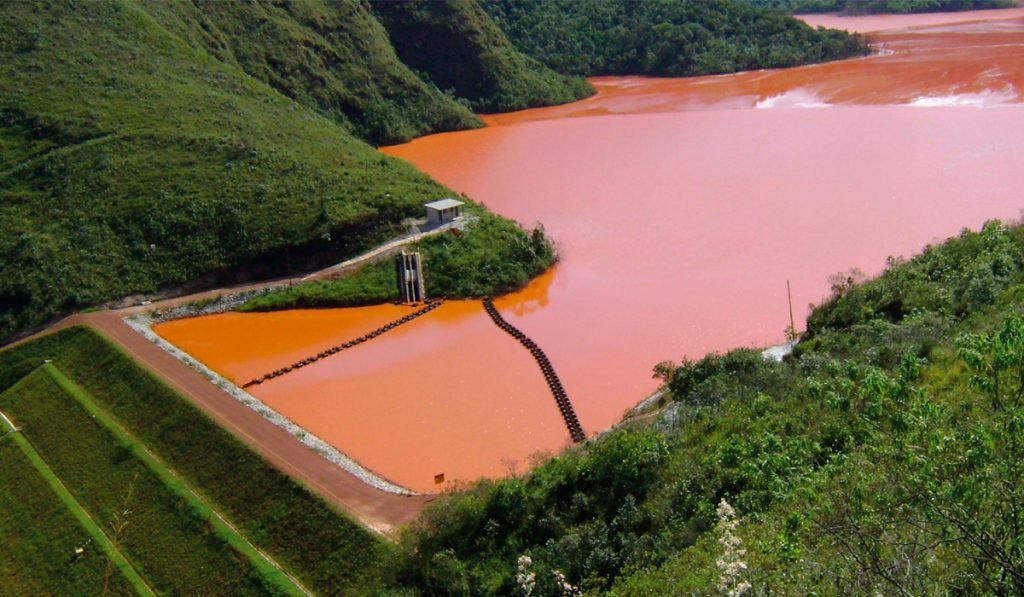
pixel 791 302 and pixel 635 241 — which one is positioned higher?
pixel 635 241

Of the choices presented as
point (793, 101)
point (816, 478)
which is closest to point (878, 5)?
point (793, 101)

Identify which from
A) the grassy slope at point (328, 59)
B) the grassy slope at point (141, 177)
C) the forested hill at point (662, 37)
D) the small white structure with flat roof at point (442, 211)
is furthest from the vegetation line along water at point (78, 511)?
the forested hill at point (662, 37)

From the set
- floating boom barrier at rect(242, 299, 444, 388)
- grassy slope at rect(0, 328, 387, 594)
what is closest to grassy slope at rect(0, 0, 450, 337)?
grassy slope at rect(0, 328, 387, 594)

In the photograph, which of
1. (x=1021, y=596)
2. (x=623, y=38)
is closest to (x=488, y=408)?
(x=1021, y=596)

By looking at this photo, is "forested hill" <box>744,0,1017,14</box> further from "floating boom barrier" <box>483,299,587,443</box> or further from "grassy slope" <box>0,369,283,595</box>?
"grassy slope" <box>0,369,283,595</box>

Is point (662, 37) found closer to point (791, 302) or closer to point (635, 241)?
point (635, 241)
